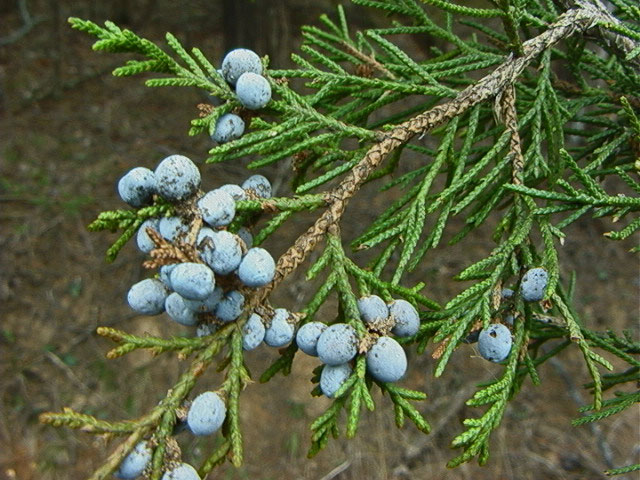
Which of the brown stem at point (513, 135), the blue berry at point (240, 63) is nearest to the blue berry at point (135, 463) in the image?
the blue berry at point (240, 63)

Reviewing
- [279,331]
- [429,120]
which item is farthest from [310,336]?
[429,120]

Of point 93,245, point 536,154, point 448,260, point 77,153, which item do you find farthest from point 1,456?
point 536,154

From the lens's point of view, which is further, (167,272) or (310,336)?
(310,336)

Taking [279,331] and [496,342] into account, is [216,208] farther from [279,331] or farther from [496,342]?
[496,342]

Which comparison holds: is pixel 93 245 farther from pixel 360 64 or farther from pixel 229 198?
pixel 229 198

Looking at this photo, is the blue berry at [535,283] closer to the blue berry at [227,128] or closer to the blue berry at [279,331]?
the blue berry at [279,331]
